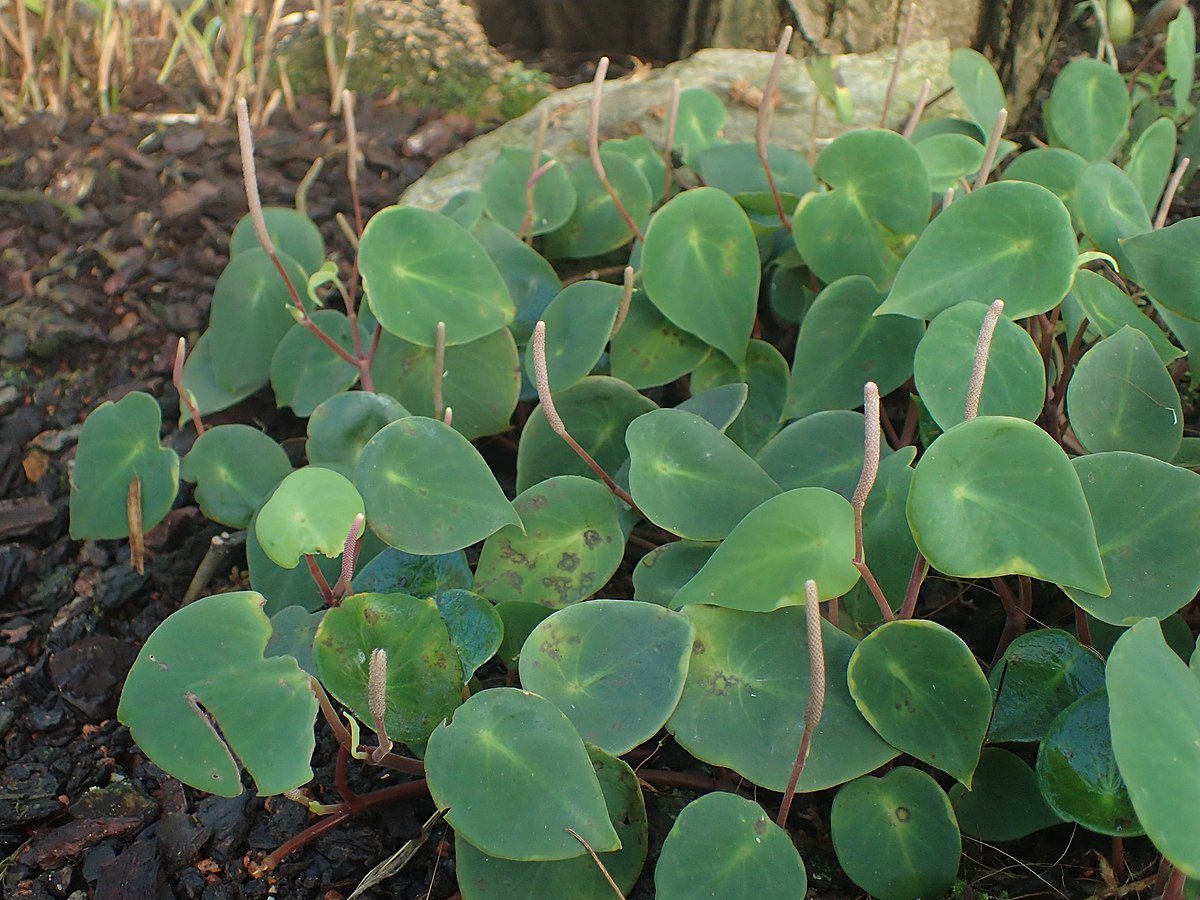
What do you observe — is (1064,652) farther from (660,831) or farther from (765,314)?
(765,314)

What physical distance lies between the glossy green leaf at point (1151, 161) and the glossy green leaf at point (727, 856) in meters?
1.01

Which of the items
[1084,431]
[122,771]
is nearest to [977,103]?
[1084,431]

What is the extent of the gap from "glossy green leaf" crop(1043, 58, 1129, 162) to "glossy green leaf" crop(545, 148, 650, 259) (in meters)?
0.60

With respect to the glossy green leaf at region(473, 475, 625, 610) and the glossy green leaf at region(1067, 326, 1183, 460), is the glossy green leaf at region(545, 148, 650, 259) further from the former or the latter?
the glossy green leaf at region(1067, 326, 1183, 460)

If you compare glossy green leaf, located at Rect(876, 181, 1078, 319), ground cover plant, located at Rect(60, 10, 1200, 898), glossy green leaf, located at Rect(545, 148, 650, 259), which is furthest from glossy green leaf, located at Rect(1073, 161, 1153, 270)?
glossy green leaf, located at Rect(545, 148, 650, 259)

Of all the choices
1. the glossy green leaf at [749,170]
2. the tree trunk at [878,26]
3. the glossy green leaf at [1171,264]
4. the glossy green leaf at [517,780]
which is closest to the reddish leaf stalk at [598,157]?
the glossy green leaf at [749,170]

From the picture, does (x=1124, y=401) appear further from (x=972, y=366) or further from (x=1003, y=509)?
(x=1003, y=509)

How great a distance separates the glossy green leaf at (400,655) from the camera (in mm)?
840

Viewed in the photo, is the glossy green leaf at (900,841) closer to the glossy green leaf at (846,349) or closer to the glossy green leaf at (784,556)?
the glossy green leaf at (784,556)

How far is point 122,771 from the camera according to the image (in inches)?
41.3

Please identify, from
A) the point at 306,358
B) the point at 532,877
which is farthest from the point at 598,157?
the point at 532,877

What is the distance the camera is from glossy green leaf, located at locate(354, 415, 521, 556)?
0.92m

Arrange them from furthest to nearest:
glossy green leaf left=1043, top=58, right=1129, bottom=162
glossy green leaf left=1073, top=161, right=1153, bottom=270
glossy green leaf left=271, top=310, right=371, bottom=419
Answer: glossy green leaf left=1043, top=58, right=1129, bottom=162, glossy green leaf left=271, top=310, right=371, bottom=419, glossy green leaf left=1073, top=161, right=1153, bottom=270

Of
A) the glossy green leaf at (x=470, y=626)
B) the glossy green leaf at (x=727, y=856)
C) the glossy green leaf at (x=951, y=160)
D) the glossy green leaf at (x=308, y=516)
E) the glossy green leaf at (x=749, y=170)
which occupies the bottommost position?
the glossy green leaf at (x=727, y=856)
